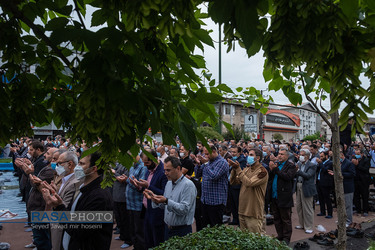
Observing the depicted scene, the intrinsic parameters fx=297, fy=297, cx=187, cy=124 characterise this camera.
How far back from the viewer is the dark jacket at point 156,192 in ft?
19.9

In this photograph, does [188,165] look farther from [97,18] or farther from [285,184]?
[97,18]

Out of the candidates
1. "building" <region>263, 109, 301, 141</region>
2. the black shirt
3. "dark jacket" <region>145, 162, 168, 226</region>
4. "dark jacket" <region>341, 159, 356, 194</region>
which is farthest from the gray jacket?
"building" <region>263, 109, 301, 141</region>

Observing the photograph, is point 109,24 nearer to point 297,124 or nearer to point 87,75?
point 87,75

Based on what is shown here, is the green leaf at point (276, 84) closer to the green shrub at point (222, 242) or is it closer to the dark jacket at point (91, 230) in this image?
the green shrub at point (222, 242)

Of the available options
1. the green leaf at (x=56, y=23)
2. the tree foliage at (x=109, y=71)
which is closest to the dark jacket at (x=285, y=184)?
the tree foliage at (x=109, y=71)

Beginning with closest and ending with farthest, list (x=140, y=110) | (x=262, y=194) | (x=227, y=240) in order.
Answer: (x=140, y=110) → (x=227, y=240) → (x=262, y=194)

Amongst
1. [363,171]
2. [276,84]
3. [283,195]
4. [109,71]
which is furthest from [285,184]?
[109,71]

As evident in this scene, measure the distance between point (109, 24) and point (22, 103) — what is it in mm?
765

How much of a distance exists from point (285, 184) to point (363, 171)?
4881mm

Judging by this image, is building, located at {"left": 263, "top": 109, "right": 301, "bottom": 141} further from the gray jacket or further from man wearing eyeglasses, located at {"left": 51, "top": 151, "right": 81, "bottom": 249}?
man wearing eyeglasses, located at {"left": 51, "top": 151, "right": 81, "bottom": 249}

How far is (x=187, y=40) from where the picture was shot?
2.01 meters

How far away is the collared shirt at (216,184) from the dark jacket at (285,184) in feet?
5.79

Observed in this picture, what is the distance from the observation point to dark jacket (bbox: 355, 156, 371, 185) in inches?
428

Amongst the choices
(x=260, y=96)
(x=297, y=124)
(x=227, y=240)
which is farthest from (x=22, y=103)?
(x=297, y=124)
